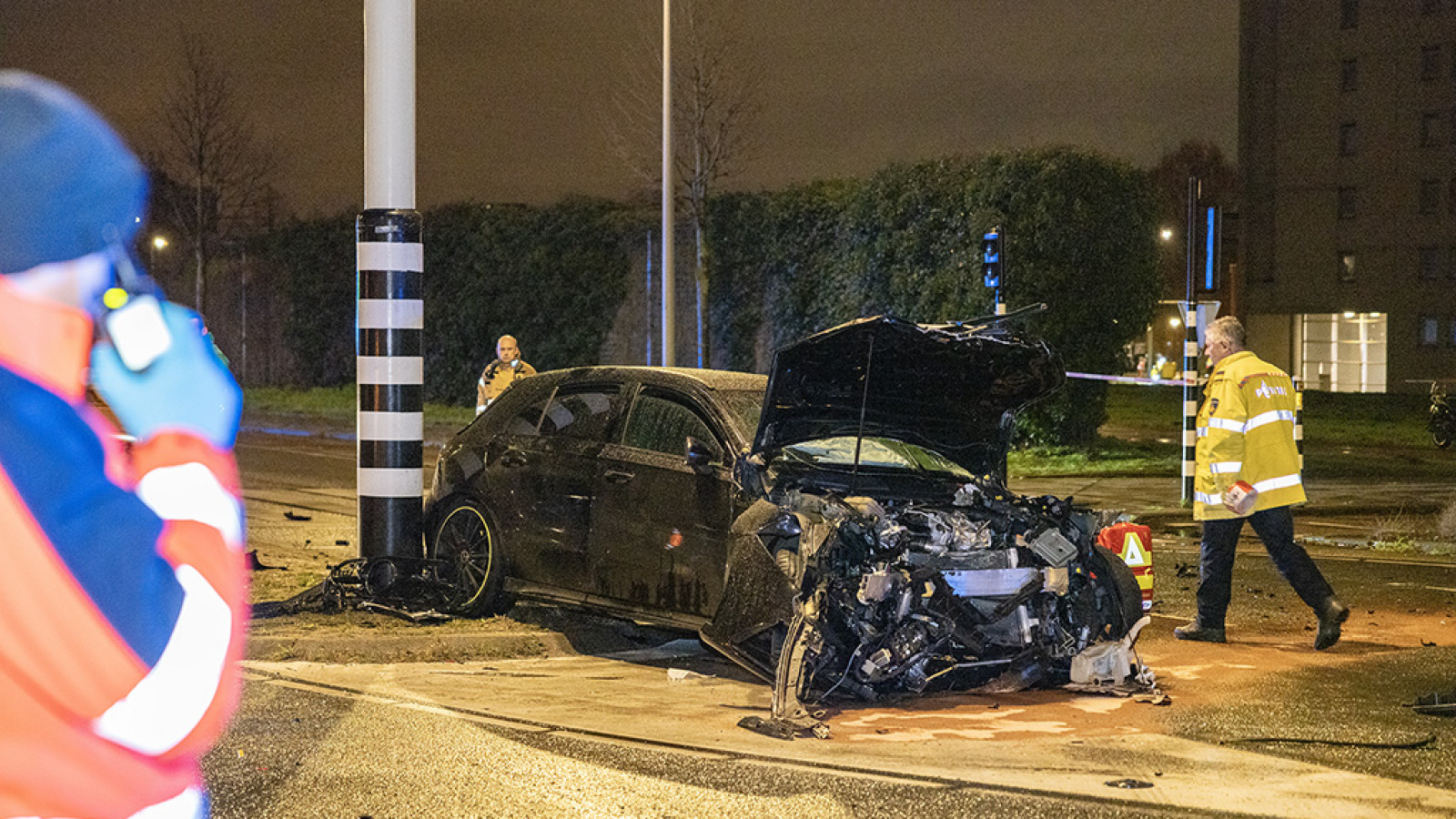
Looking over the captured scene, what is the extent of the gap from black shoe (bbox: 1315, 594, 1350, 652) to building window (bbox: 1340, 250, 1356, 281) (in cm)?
5895

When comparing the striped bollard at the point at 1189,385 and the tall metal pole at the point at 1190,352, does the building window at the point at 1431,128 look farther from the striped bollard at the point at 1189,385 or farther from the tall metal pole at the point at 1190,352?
the striped bollard at the point at 1189,385

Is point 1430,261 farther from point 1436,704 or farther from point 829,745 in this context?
point 829,745

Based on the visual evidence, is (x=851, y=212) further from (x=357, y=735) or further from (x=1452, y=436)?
(x=357, y=735)

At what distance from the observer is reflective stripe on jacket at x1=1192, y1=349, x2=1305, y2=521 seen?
9.12m

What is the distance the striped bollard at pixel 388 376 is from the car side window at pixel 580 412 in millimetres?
907

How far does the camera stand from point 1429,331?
6053 cm

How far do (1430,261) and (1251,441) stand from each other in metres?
57.6

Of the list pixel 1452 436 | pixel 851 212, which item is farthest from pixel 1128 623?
pixel 851 212

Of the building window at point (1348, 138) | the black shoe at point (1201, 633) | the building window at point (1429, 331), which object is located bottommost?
the black shoe at point (1201, 633)

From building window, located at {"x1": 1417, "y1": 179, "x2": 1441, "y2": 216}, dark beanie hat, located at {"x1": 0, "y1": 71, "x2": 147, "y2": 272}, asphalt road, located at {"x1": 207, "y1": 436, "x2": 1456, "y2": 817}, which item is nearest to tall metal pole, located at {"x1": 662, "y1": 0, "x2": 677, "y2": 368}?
asphalt road, located at {"x1": 207, "y1": 436, "x2": 1456, "y2": 817}

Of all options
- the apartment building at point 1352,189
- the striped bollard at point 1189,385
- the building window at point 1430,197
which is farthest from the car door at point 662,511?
the building window at point 1430,197

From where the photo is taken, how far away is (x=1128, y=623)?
7676 millimetres

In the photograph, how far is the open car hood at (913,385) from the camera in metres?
7.38

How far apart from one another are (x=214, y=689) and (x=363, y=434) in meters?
7.84
